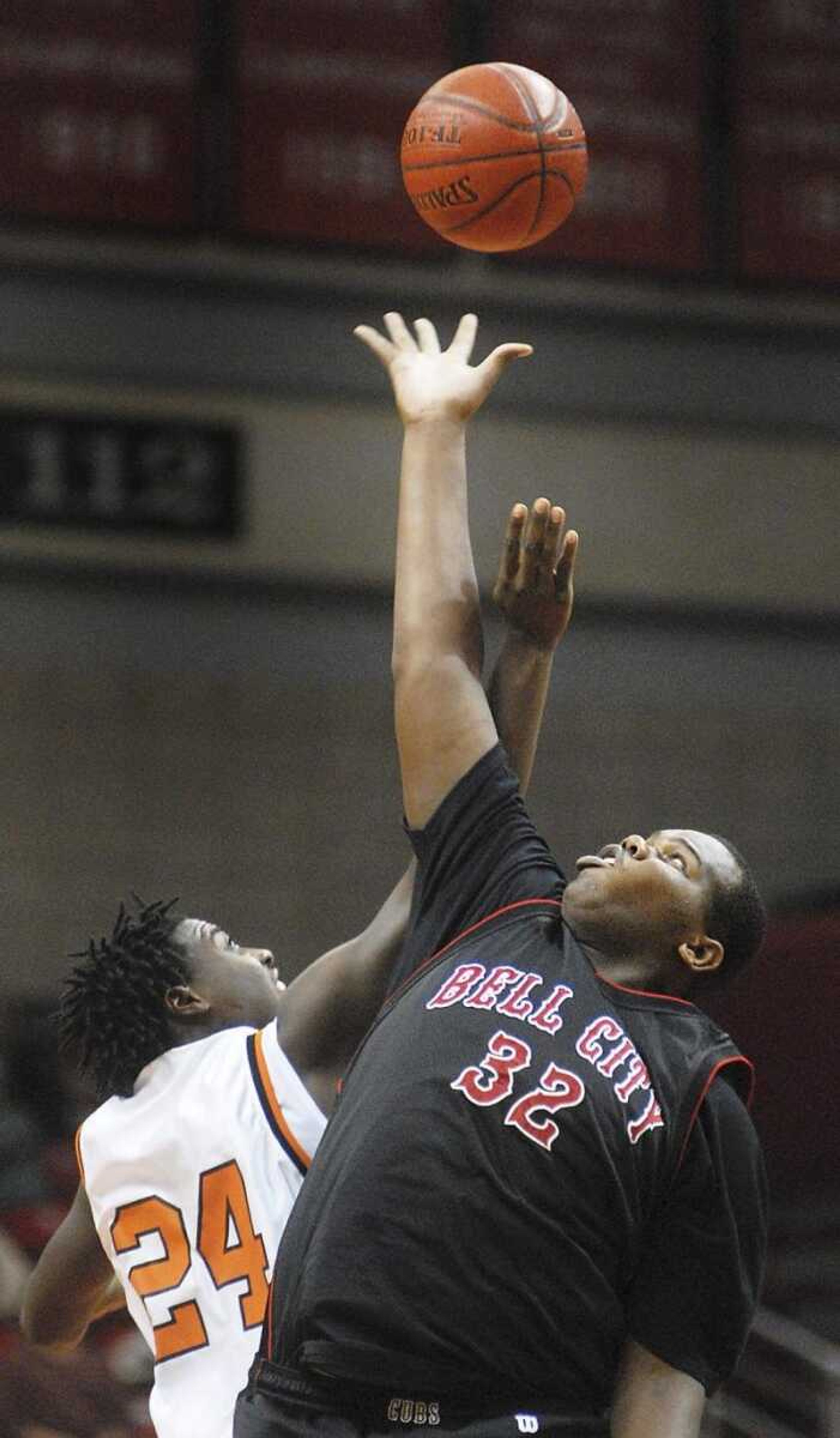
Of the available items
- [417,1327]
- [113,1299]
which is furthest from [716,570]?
[417,1327]

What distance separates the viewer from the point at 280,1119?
12.1 ft

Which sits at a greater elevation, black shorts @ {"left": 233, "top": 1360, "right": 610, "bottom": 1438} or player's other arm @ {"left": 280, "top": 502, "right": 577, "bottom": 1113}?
player's other arm @ {"left": 280, "top": 502, "right": 577, "bottom": 1113}

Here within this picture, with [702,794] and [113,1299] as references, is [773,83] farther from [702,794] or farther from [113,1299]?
[113,1299]

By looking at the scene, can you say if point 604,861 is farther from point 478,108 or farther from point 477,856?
point 478,108

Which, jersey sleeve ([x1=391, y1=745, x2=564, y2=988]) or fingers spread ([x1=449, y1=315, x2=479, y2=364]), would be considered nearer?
jersey sleeve ([x1=391, y1=745, x2=564, y2=988])

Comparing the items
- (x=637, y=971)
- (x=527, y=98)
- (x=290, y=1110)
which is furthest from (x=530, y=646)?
(x=527, y=98)

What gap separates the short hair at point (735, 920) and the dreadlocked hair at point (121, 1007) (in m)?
1.06

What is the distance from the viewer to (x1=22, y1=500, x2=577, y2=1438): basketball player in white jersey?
3.64 metres

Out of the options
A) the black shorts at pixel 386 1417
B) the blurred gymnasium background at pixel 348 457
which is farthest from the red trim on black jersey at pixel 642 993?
Answer: the blurred gymnasium background at pixel 348 457

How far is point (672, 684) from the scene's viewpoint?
35.7 feet

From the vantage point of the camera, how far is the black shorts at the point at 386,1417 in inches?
117

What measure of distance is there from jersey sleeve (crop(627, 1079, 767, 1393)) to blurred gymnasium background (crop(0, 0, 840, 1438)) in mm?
6414

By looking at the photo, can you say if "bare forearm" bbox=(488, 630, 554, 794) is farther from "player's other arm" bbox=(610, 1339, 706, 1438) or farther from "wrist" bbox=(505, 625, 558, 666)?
"player's other arm" bbox=(610, 1339, 706, 1438)

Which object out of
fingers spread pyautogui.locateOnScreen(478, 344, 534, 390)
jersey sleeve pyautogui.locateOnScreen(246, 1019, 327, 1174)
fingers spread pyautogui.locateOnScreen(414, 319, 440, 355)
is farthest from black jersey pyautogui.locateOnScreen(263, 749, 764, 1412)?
fingers spread pyautogui.locateOnScreen(414, 319, 440, 355)
